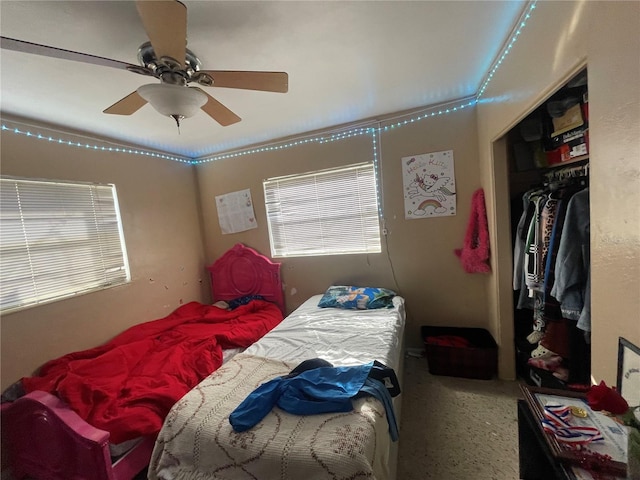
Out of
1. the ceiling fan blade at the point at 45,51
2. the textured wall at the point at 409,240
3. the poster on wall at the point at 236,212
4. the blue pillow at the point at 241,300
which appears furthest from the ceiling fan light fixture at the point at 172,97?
the blue pillow at the point at 241,300

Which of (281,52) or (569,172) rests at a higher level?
(281,52)

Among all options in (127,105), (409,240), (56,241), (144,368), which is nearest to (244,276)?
(144,368)

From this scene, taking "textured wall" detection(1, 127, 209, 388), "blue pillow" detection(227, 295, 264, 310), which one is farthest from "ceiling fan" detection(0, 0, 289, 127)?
"blue pillow" detection(227, 295, 264, 310)

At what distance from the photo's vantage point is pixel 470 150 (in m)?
2.31

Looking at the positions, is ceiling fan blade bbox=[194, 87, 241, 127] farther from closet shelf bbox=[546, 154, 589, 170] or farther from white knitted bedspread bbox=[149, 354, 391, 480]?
closet shelf bbox=[546, 154, 589, 170]

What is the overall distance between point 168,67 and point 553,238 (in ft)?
7.05

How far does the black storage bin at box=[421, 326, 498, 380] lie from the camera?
2.14m

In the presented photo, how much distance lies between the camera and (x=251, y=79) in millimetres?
1318

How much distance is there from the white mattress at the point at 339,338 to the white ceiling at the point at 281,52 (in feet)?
5.96

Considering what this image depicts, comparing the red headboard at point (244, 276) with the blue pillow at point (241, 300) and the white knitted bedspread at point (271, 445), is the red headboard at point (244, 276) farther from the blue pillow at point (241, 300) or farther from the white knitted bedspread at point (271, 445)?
the white knitted bedspread at point (271, 445)

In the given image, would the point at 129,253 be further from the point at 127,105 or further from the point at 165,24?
the point at 165,24

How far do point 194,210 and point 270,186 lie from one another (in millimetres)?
1077

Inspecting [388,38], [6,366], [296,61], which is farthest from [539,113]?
[6,366]

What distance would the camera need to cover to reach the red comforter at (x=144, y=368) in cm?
147
